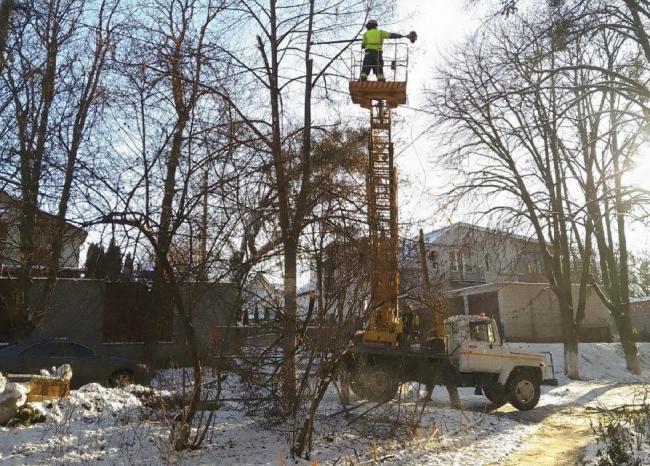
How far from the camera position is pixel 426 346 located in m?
13.7

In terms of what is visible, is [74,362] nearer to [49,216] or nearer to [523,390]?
[49,216]

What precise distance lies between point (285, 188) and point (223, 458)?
167 inches

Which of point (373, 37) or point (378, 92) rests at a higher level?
point (373, 37)

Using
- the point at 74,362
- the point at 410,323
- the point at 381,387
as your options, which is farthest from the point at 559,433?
the point at 74,362

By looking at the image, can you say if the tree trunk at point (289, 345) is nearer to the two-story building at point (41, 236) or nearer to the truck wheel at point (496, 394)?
the two-story building at point (41, 236)

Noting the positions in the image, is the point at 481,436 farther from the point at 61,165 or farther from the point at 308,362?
the point at 61,165

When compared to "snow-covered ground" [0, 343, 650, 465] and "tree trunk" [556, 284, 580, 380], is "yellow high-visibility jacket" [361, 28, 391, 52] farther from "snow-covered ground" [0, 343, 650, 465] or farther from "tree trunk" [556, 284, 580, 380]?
"tree trunk" [556, 284, 580, 380]

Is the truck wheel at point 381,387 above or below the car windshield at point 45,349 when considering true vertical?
below

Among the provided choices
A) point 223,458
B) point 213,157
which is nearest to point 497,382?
point 223,458

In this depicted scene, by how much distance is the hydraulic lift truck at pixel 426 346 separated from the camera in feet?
42.5

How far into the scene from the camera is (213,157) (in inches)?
338

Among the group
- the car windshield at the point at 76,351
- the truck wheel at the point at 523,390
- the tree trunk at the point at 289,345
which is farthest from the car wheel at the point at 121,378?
the truck wheel at the point at 523,390

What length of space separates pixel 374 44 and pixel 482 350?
7.99 metres

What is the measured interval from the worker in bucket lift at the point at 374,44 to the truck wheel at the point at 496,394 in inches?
333
